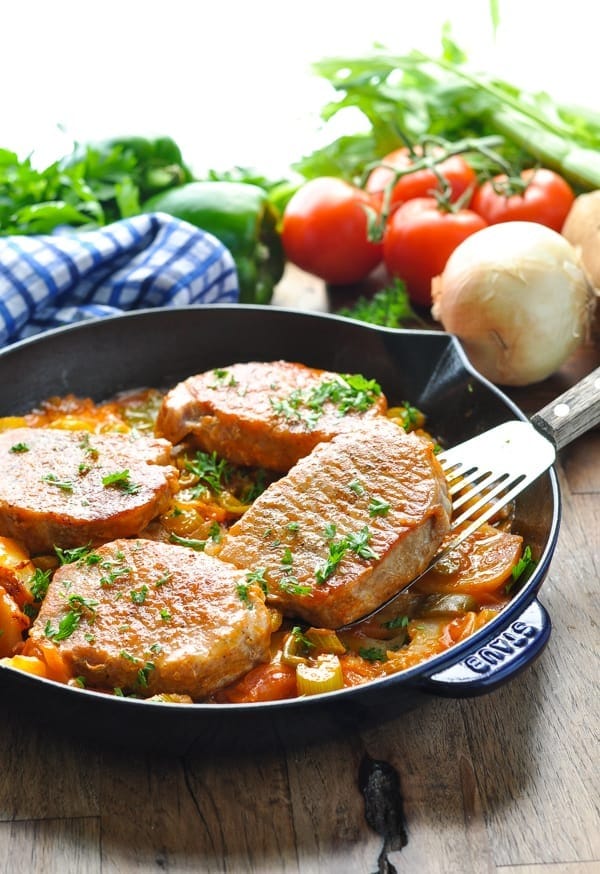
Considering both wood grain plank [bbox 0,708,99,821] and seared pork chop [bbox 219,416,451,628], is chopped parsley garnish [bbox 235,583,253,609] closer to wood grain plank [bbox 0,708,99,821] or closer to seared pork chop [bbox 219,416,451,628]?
seared pork chop [bbox 219,416,451,628]

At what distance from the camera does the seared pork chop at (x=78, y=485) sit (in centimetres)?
335

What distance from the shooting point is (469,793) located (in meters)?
2.91

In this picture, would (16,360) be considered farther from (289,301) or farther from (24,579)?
(289,301)

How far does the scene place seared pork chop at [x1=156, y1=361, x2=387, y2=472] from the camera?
12.5 ft

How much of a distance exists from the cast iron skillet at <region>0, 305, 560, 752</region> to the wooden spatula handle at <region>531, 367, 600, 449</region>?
12cm

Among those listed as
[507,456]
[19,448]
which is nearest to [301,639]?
[507,456]

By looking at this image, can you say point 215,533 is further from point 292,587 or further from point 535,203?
point 535,203

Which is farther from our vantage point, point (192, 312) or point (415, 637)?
point (192, 312)

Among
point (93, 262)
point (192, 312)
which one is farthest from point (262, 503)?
point (93, 262)

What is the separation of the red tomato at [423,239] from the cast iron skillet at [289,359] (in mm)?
1122

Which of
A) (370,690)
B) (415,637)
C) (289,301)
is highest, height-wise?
(370,690)

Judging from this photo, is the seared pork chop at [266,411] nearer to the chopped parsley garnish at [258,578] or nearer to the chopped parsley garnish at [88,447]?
the chopped parsley garnish at [88,447]

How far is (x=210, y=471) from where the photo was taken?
3855 mm

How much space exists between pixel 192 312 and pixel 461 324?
119cm
